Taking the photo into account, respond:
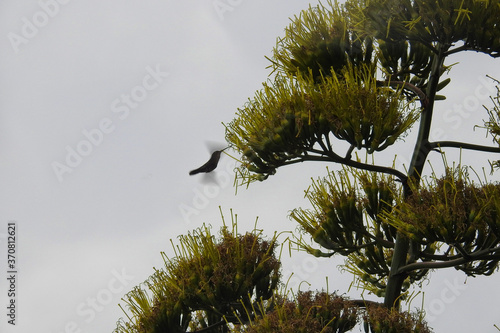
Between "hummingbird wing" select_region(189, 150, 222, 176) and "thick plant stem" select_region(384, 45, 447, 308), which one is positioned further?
"hummingbird wing" select_region(189, 150, 222, 176)

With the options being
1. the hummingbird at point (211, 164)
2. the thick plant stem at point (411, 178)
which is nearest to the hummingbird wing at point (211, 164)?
the hummingbird at point (211, 164)

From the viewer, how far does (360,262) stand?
6852mm

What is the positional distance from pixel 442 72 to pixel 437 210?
1.70m

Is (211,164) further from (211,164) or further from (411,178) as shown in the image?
(411,178)

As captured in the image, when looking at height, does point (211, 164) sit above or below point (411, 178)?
above

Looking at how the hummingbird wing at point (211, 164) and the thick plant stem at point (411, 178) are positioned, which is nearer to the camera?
the thick plant stem at point (411, 178)

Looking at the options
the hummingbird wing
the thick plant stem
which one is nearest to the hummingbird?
Result: the hummingbird wing

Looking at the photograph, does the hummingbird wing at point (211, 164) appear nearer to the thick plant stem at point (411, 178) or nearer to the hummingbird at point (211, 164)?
the hummingbird at point (211, 164)

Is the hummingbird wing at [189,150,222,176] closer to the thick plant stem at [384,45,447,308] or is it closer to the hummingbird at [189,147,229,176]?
the hummingbird at [189,147,229,176]

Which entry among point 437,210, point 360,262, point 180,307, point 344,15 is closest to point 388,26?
point 344,15

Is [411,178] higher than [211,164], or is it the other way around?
[211,164]

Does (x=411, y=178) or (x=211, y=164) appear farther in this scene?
(x=211, y=164)

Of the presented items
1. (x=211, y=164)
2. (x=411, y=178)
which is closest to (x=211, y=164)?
(x=211, y=164)

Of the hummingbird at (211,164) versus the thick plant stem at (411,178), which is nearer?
the thick plant stem at (411,178)
